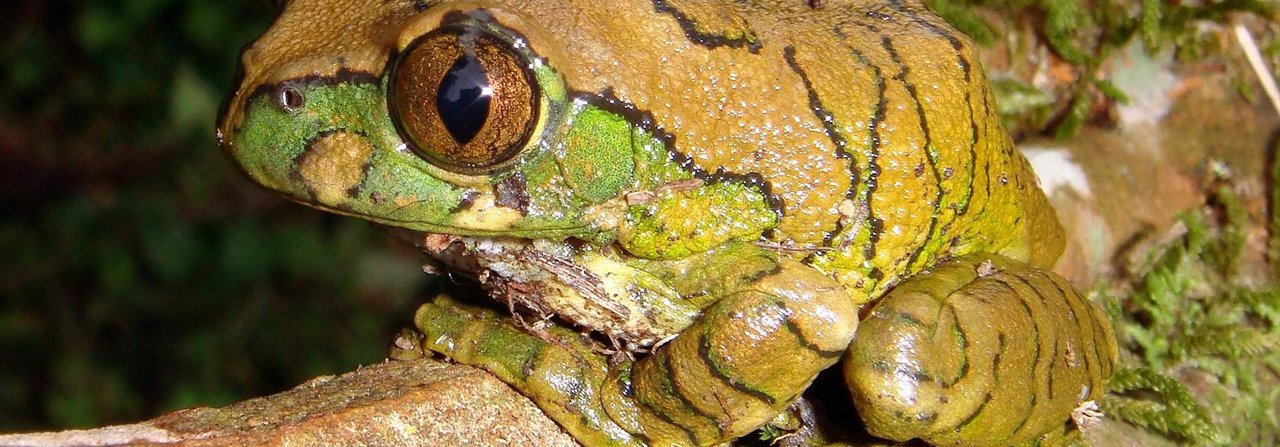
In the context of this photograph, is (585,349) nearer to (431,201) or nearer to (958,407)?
(431,201)

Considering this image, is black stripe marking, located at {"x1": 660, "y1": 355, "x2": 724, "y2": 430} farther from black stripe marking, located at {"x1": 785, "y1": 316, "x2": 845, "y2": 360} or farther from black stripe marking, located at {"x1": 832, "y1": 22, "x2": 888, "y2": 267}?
black stripe marking, located at {"x1": 832, "y1": 22, "x2": 888, "y2": 267}

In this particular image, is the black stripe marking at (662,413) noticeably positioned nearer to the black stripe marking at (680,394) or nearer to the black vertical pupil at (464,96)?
the black stripe marking at (680,394)

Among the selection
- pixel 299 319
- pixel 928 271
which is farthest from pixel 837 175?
pixel 299 319

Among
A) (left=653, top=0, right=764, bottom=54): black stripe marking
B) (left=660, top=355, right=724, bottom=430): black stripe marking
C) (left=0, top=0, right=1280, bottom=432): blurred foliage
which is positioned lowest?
(left=0, top=0, right=1280, bottom=432): blurred foliage

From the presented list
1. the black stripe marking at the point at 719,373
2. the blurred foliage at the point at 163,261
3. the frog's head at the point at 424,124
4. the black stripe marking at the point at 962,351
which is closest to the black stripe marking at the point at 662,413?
the black stripe marking at the point at 719,373

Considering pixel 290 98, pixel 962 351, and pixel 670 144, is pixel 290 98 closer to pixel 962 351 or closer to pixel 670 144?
pixel 670 144

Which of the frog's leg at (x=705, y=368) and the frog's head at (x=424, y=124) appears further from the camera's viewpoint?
the frog's leg at (x=705, y=368)

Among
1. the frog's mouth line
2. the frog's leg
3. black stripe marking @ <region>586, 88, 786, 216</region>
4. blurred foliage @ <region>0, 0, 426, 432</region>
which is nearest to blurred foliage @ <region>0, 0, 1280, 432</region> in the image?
blurred foliage @ <region>0, 0, 426, 432</region>
